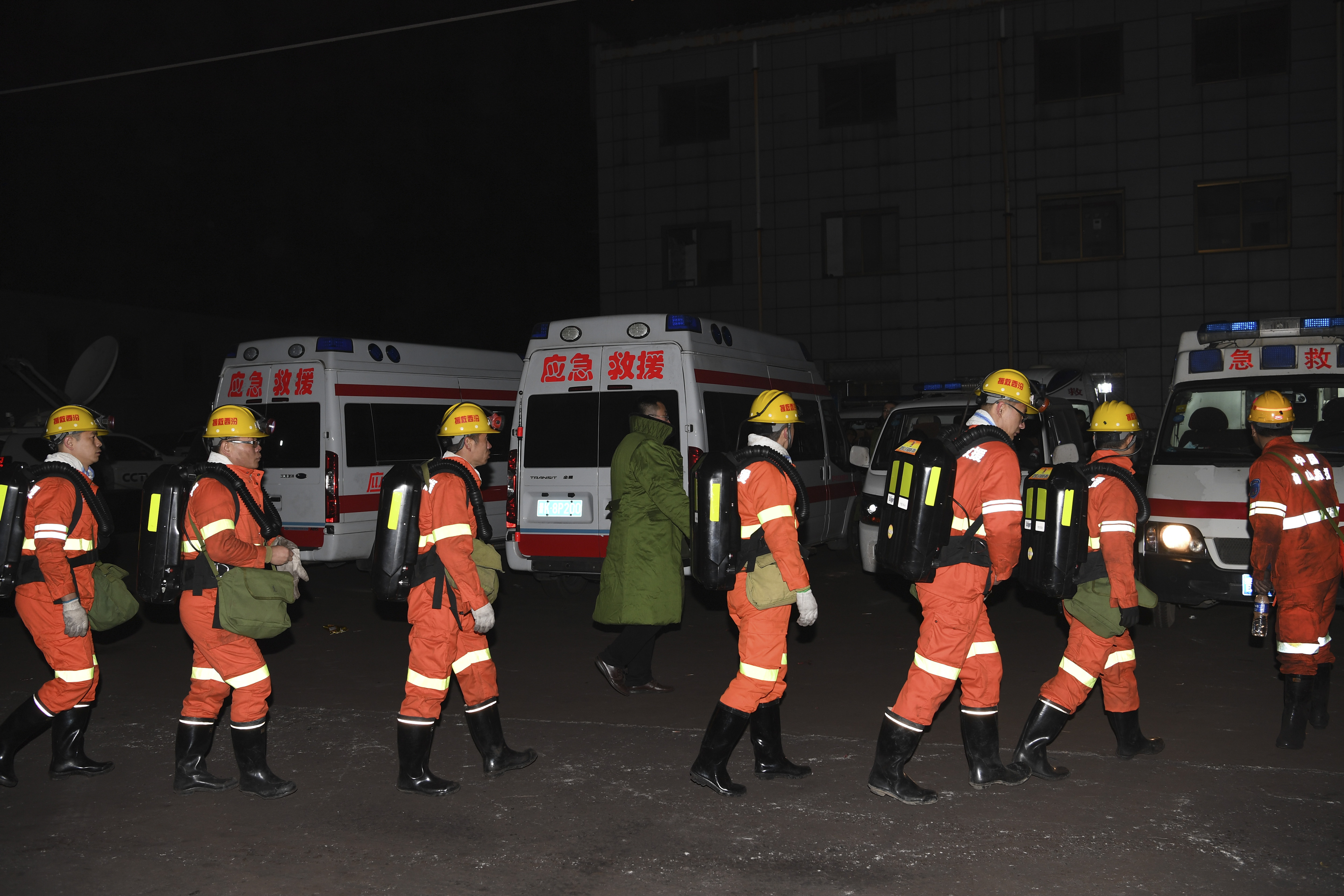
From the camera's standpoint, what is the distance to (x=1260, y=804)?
15.3 feet

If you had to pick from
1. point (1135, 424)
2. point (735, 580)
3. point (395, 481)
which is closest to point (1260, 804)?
point (1135, 424)

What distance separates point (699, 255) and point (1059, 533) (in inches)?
749

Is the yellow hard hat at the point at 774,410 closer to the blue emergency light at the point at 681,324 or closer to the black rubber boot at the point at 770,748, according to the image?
the black rubber boot at the point at 770,748

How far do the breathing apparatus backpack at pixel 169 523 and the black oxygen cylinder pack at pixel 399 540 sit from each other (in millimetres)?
680

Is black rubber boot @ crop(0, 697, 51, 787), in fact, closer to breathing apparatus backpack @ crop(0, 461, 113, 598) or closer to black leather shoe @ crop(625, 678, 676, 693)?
breathing apparatus backpack @ crop(0, 461, 113, 598)

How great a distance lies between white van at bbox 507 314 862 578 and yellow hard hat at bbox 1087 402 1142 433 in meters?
4.14

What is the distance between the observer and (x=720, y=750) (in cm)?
488

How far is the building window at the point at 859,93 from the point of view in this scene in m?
21.8

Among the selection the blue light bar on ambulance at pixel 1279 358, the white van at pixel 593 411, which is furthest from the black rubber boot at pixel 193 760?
the blue light bar on ambulance at pixel 1279 358

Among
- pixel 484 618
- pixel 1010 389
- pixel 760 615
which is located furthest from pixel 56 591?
pixel 1010 389

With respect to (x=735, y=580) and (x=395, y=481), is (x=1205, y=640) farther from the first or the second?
(x=395, y=481)

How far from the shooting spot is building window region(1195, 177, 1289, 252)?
19719 mm

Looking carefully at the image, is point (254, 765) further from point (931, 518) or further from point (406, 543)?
point (931, 518)

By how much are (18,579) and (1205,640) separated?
318 inches
